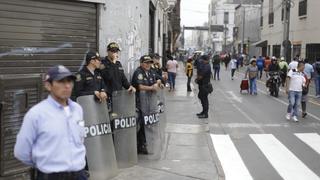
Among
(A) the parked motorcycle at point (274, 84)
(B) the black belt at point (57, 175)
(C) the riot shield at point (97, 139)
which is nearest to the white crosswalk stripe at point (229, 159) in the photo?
(C) the riot shield at point (97, 139)

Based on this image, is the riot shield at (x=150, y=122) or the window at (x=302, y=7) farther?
the window at (x=302, y=7)

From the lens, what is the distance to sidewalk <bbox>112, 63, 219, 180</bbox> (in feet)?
26.8

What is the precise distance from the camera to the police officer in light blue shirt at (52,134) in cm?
404

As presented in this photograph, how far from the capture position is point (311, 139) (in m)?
12.2

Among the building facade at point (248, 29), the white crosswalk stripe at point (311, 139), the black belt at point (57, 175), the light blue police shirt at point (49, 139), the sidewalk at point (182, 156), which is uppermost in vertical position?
the building facade at point (248, 29)

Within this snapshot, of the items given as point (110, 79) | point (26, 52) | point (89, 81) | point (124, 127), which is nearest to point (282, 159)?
point (124, 127)

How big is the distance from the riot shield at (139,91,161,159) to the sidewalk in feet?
0.64

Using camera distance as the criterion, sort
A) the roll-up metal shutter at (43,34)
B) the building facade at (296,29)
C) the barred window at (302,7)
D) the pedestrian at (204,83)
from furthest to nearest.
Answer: the barred window at (302,7) < the building facade at (296,29) < the pedestrian at (204,83) < the roll-up metal shutter at (43,34)

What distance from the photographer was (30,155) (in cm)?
412

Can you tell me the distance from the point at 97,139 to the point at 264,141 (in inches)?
227

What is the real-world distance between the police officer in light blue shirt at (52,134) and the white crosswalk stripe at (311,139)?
7739 millimetres

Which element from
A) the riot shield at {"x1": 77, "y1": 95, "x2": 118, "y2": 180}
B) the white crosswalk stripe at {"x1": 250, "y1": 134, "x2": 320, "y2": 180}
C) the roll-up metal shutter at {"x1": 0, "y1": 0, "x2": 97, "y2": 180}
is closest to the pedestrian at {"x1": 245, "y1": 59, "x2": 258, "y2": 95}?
the white crosswalk stripe at {"x1": 250, "y1": 134, "x2": 320, "y2": 180}

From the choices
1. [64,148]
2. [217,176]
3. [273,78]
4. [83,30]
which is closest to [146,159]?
[217,176]

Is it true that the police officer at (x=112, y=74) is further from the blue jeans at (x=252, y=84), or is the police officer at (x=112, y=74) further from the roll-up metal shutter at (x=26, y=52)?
the blue jeans at (x=252, y=84)
